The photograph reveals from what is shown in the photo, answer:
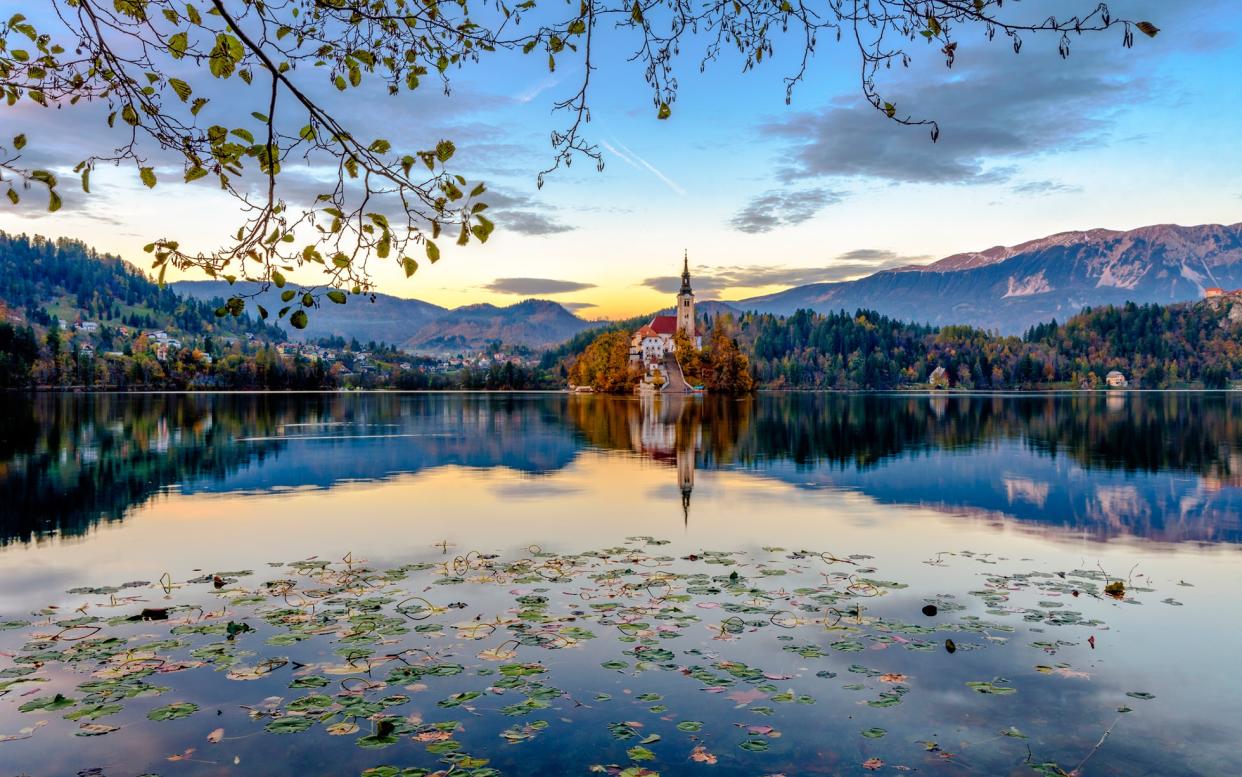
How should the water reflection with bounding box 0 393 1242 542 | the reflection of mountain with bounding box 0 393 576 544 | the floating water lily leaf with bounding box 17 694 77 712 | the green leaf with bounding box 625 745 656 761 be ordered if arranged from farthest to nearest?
1. the reflection of mountain with bounding box 0 393 576 544
2. the water reflection with bounding box 0 393 1242 542
3. the floating water lily leaf with bounding box 17 694 77 712
4. the green leaf with bounding box 625 745 656 761

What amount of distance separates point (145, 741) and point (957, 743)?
31.2 ft

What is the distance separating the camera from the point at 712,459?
46.2 metres

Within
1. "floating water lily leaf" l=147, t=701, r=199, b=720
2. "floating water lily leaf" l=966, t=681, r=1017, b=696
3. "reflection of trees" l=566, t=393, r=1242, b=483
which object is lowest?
"reflection of trees" l=566, t=393, r=1242, b=483

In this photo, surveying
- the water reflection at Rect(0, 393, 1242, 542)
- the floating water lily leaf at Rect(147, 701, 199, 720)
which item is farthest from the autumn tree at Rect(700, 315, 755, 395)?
the floating water lily leaf at Rect(147, 701, 199, 720)

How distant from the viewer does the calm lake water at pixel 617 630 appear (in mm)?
9258

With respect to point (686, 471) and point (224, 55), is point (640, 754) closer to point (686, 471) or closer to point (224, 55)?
point (224, 55)

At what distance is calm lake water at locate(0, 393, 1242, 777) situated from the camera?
9.26m

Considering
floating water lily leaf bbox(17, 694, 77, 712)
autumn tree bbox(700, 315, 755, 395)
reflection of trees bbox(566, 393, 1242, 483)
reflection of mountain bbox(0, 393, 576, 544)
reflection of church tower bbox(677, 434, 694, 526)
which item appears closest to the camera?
floating water lily leaf bbox(17, 694, 77, 712)

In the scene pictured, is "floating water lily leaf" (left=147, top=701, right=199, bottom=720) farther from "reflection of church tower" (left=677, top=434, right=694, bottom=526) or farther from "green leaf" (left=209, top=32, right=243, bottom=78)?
"reflection of church tower" (left=677, top=434, right=694, bottom=526)

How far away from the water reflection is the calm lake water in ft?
1.55

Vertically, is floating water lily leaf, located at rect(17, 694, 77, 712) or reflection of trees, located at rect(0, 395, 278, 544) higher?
floating water lily leaf, located at rect(17, 694, 77, 712)

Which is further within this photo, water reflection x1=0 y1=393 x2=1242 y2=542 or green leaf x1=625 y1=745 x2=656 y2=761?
water reflection x1=0 y1=393 x2=1242 y2=542

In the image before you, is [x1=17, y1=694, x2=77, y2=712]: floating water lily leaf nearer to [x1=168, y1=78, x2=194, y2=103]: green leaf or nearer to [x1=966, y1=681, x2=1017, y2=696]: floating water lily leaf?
[x1=168, y1=78, x2=194, y2=103]: green leaf

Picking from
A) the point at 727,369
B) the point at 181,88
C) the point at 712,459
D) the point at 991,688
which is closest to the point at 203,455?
the point at 712,459
